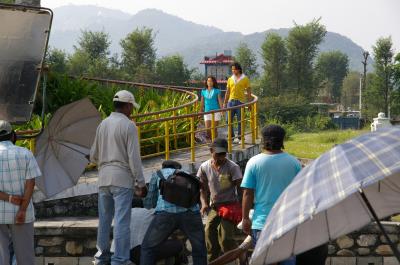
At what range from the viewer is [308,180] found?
3.64 meters

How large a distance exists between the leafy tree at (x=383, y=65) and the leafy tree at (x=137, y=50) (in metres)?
22.2

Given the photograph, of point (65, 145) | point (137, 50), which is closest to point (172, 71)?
point (137, 50)

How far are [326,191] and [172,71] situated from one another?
79.2 m

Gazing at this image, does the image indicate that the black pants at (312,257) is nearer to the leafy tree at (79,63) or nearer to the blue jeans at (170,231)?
the blue jeans at (170,231)

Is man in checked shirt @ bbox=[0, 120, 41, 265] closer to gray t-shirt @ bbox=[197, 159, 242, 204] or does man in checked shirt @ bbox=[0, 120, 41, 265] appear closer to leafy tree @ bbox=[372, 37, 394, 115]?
gray t-shirt @ bbox=[197, 159, 242, 204]

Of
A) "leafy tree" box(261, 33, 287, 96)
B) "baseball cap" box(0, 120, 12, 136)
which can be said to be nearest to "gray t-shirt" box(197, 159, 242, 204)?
"baseball cap" box(0, 120, 12, 136)

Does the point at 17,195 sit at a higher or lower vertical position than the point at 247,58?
lower

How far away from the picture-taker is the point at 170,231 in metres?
6.49

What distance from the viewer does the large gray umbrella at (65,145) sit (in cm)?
698

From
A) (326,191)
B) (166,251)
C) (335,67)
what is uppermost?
(335,67)

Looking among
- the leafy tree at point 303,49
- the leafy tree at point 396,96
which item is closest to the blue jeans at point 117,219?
the leafy tree at point 396,96

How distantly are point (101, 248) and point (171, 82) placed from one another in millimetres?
72763

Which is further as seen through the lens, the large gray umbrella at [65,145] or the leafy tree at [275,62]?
the leafy tree at [275,62]

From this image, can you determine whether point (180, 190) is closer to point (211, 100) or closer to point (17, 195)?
point (17, 195)
